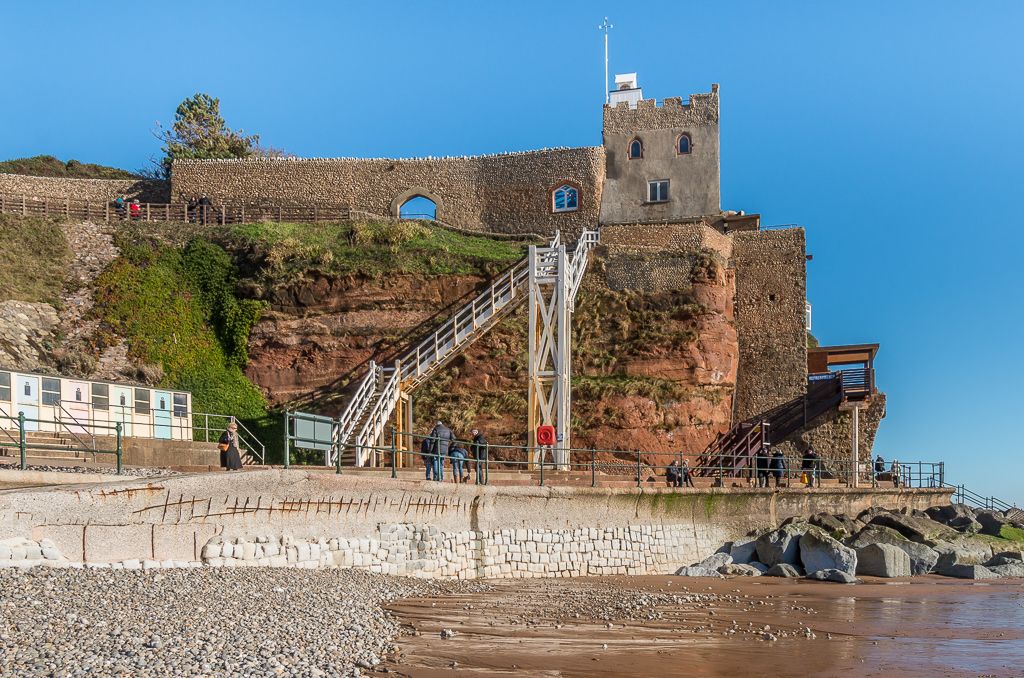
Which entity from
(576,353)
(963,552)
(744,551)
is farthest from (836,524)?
(576,353)

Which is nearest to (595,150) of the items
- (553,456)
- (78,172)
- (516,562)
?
(553,456)

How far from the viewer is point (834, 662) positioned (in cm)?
1427

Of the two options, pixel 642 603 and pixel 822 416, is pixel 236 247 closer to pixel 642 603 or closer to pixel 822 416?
pixel 822 416

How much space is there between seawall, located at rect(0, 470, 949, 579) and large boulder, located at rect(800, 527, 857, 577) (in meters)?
2.73

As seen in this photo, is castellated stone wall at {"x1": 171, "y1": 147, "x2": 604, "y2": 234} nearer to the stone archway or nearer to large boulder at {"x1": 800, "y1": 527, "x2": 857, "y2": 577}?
the stone archway

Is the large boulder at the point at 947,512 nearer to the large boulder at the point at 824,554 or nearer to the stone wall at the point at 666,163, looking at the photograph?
the large boulder at the point at 824,554

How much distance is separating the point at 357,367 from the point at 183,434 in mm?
9633

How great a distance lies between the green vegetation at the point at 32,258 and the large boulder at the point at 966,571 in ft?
90.2

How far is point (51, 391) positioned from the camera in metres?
24.8

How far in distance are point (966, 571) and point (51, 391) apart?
19.5 metres

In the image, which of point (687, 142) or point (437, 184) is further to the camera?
point (437, 184)

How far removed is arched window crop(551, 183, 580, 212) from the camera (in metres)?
45.5

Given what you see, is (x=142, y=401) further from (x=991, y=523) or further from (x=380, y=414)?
(x=991, y=523)

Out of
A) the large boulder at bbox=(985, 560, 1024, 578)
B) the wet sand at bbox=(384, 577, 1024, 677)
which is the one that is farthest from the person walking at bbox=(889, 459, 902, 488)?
the wet sand at bbox=(384, 577, 1024, 677)
